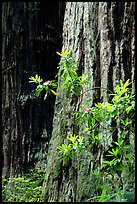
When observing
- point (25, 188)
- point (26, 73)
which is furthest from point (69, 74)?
point (26, 73)

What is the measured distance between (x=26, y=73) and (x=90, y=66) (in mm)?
1938

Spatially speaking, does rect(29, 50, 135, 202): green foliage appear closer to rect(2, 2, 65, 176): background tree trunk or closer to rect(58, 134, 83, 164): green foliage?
rect(58, 134, 83, 164): green foliage

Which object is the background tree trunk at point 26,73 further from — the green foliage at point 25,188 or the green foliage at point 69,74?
the green foliage at point 69,74

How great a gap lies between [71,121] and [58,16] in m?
2.37

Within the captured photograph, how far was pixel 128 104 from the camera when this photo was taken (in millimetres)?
2078

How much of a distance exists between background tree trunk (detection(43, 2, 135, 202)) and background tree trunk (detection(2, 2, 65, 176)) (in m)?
1.41

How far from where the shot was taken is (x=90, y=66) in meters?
2.59

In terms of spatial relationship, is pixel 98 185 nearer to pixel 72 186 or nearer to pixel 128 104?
pixel 72 186

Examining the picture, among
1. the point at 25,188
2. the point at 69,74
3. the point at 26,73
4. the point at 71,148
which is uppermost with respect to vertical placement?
the point at 26,73

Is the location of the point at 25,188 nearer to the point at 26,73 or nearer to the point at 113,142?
the point at 113,142

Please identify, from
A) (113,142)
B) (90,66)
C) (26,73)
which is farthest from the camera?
(26,73)

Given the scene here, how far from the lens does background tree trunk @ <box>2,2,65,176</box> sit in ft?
13.8

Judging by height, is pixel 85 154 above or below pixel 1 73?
below

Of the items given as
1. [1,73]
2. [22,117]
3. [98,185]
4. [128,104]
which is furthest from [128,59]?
[1,73]
